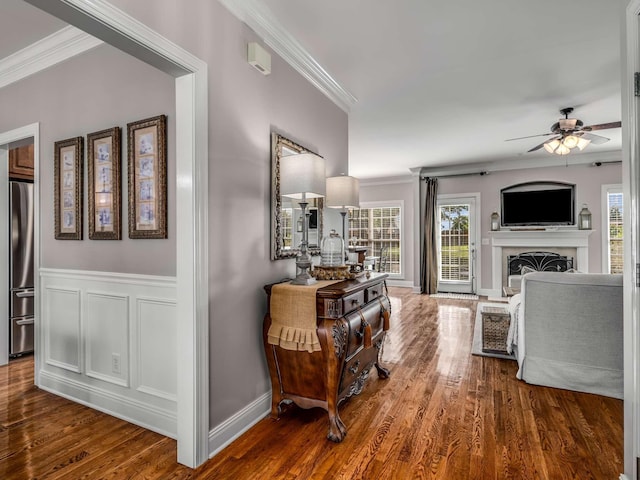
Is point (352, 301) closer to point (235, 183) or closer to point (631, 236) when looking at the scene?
point (235, 183)

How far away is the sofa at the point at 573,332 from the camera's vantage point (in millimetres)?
2674

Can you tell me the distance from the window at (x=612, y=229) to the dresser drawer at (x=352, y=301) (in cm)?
604

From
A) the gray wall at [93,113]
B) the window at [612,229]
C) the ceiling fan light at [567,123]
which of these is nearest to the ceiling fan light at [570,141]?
the ceiling fan light at [567,123]

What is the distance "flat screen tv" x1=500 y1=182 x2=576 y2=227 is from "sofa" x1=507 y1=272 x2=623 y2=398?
433 cm

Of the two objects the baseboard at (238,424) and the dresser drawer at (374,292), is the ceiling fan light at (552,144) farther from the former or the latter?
the baseboard at (238,424)

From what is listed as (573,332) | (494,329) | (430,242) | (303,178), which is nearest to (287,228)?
(303,178)

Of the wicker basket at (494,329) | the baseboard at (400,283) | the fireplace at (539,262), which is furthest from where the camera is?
the baseboard at (400,283)

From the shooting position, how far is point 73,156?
262cm

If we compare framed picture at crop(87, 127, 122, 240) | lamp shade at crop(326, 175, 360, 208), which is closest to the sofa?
lamp shade at crop(326, 175, 360, 208)

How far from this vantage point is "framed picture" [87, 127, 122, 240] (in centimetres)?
239

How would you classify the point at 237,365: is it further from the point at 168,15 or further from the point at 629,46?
the point at 629,46

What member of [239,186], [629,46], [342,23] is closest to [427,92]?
[342,23]

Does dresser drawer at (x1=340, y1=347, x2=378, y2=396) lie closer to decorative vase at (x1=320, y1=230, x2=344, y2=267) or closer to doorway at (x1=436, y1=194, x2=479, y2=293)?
decorative vase at (x1=320, y1=230, x2=344, y2=267)

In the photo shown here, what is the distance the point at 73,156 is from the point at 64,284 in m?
0.98
